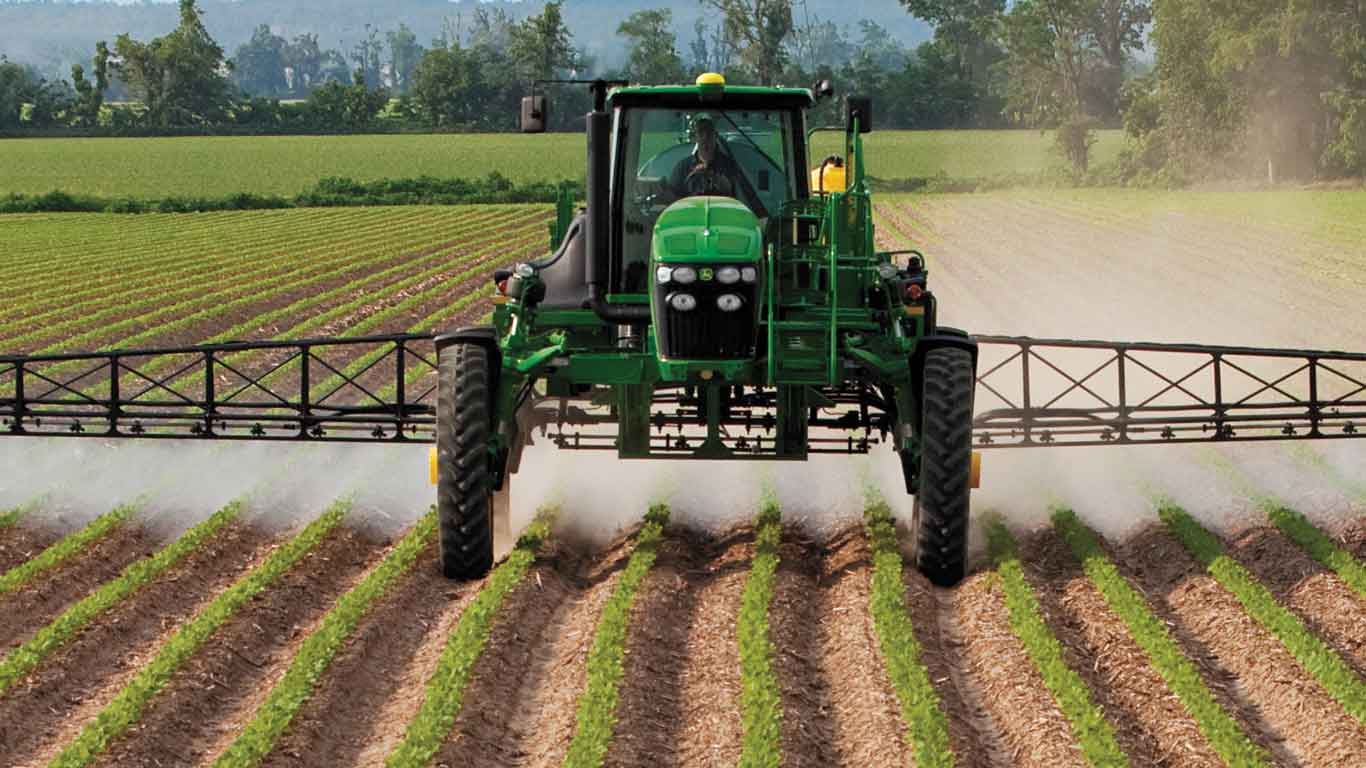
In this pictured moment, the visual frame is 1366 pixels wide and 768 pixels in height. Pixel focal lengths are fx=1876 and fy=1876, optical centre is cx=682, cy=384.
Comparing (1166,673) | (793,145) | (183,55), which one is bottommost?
(1166,673)

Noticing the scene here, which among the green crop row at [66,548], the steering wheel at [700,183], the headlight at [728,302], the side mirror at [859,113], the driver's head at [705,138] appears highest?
the side mirror at [859,113]

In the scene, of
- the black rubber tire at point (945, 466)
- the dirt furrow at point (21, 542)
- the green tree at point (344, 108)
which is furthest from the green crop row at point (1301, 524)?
the green tree at point (344, 108)

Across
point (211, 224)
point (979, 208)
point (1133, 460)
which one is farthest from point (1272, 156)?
point (1133, 460)

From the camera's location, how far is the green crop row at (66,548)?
1066 cm

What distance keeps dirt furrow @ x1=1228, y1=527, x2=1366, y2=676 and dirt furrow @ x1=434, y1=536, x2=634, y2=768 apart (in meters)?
3.74

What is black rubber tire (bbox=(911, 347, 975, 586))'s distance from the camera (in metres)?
10.3

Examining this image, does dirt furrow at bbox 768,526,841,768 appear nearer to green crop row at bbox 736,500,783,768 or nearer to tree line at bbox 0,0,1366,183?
green crop row at bbox 736,500,783,768

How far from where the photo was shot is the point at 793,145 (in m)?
11.4

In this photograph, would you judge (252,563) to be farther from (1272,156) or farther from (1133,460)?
(1272,156)

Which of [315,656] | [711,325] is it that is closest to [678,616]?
[711,325]

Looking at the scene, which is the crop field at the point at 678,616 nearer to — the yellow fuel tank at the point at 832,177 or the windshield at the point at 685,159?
the windshield at the point at 685,159

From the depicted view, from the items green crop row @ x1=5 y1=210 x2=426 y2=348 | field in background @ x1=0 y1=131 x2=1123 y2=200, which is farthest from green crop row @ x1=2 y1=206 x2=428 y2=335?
field in background @ x1=0 y1=131 x2=1123 y2=200

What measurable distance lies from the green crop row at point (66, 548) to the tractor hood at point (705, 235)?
4.03 m

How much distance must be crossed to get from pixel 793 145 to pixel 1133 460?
15.4ft
